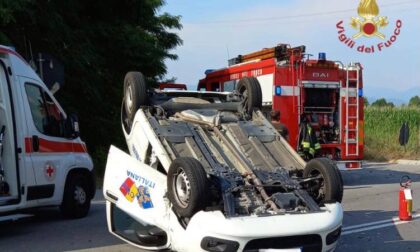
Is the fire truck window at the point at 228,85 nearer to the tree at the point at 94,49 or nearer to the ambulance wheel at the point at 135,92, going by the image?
the tree at the point at 94,49

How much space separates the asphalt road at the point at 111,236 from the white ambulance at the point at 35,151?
0.40 meters

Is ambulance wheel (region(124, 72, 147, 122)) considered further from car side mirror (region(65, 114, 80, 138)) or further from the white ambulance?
car side mirror (region(65, 114, 80, 138))

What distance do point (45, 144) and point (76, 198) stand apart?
1.16m

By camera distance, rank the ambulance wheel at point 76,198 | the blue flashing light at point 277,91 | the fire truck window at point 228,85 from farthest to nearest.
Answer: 1. the fire truck window at point 228,85
2. the blue flashing light at point 277,91
3. the ambulance wheel at point 76,198

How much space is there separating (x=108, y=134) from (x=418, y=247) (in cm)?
1036

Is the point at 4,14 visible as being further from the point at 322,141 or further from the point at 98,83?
the point at 322,141

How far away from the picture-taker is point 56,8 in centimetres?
1399

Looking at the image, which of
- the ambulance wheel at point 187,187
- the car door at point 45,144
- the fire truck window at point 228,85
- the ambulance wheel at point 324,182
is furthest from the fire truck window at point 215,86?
the ambulance wheel at point 187,187

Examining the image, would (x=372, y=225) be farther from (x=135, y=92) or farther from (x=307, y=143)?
(x=135, y=92)

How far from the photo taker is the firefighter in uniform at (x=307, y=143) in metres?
12.0

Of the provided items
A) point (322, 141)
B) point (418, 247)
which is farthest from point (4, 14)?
point (418, 247)

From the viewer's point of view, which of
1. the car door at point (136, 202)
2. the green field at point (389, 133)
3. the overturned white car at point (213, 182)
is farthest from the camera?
the green field at point (389, 133)

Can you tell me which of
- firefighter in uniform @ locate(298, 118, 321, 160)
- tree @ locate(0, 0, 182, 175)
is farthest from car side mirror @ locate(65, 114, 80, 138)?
firefighter in uniform @ locate(298, 118, 321, 160)

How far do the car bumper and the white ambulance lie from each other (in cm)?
322
